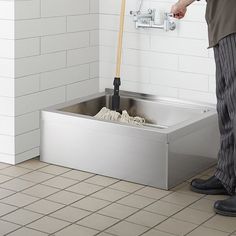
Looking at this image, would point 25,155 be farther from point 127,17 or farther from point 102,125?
point 127,17

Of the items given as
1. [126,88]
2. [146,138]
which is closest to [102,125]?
[146,138]

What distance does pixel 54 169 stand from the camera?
358 centimetres

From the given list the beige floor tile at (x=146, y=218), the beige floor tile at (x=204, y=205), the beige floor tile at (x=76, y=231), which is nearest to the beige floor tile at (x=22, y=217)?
the beige floor tile at (x=76, y=231)

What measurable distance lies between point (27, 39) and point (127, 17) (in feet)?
2.30

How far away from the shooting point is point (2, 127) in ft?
12.0

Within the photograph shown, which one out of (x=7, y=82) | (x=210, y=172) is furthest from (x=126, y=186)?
(x=7, y=82)

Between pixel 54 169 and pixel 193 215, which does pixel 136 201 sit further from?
pixel 54 169

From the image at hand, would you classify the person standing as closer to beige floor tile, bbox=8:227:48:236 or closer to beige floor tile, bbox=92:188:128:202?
beige floor tile, bbox=92:188:128:202

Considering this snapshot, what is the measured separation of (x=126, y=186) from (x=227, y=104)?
2.17 ft

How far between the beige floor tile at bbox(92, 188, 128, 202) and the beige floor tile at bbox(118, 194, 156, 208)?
4 centimetres

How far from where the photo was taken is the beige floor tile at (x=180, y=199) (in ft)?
10.3

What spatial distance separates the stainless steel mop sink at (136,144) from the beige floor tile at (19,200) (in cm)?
48

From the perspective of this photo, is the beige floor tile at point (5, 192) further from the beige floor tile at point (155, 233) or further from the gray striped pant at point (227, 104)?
the gray striped pant at point (227, 104)

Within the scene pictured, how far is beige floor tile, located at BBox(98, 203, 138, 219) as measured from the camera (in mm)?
2955
